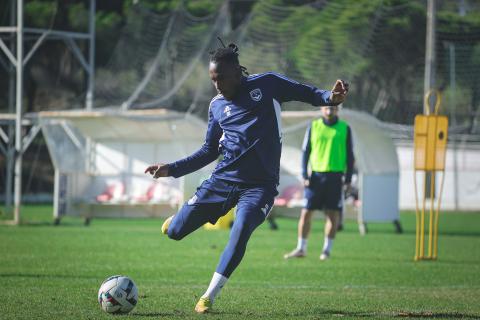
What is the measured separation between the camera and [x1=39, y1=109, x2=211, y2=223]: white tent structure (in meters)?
26.5

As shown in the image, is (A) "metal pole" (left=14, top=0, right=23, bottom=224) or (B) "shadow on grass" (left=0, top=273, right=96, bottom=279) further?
(A) "metal pole" (left=14, top=0, right=23, bottom=224)

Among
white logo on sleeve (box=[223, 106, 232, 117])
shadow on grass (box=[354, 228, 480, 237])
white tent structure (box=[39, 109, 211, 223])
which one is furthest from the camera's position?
white tent structure (box=[39, 109, 211, 223])

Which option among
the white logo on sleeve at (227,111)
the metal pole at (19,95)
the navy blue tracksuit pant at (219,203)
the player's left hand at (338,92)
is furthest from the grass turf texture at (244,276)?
the metal pole at (19,95)

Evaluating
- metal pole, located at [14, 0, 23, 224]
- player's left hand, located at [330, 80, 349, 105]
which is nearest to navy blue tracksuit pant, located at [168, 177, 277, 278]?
player's left hand, located at [330, 80, 349, 105]

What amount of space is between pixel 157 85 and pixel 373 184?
10.9 metres

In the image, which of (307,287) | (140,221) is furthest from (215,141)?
(140,221)

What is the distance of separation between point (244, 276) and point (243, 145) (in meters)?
A: 4.23

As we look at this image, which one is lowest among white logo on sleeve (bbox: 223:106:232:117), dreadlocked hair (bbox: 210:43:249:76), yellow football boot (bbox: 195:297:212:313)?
yellow football boot (bbox: 195:297:212:313)

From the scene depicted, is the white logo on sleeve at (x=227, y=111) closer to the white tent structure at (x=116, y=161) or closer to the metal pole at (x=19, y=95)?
the metal pole at (x=19, y=95)

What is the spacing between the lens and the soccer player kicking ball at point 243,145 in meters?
9.46

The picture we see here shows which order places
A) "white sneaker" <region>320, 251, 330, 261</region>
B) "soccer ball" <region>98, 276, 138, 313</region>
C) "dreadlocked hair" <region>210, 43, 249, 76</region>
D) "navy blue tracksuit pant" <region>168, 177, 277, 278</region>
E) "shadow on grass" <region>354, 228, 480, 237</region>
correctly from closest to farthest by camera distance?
"soccer ball" <region>98, 276, 138, 313</region>
"dreadlocked hair" <region>210, 43, 249, 76</region>
"navy blue tracksuit pant" <region>168, 177, 277, 278</region>
"white sneaker" <region>320, 251, 330, 261</region>
"shadow on grass" <region>354, 228, 480, 237</region>

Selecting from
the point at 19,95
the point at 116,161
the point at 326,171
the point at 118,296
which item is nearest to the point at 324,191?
the point at 326,171

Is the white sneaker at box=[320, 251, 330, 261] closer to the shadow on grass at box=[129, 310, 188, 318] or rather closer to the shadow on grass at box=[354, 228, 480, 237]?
the shadow on grass at box=[129, 310, 188, 318]

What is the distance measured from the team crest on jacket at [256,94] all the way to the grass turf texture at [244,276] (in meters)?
2.00
